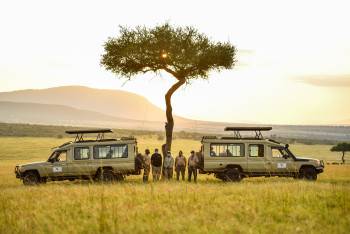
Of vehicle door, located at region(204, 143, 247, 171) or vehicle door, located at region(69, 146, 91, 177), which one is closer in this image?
vehicle door, located at region(69, 146, 91, 177)

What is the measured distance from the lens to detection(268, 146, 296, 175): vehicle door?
25.4 meters

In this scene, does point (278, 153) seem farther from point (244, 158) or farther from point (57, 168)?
point (57, 168)

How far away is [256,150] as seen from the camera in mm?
25594

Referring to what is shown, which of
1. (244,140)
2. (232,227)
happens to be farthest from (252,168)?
(232,227)

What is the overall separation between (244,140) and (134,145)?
209 inches

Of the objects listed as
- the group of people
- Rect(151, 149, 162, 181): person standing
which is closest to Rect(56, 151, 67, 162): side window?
the group of people

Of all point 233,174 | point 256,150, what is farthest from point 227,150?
point 256,150

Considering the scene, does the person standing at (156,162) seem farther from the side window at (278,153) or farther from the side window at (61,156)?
the side window at (278,153)

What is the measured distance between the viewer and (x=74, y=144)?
25297 mm

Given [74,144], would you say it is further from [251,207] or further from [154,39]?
[251,207]

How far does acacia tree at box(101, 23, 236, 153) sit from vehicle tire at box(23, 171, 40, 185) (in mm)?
9141

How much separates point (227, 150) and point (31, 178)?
958cm

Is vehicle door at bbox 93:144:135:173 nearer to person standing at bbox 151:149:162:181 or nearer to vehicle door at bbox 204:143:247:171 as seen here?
person standing at bbox 151:149:162:181

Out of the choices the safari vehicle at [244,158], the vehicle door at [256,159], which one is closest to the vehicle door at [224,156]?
the safari vehicle at [244,158]
